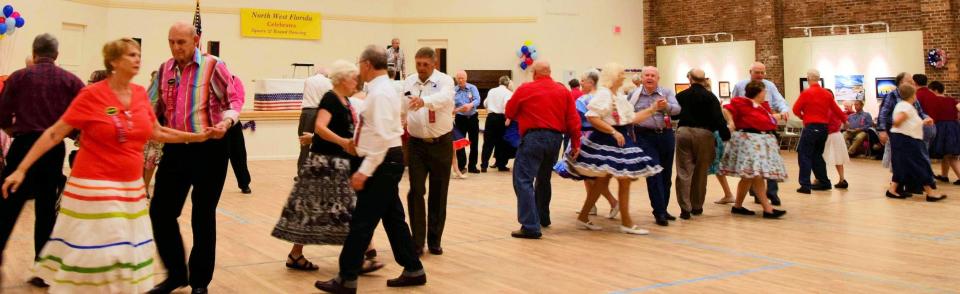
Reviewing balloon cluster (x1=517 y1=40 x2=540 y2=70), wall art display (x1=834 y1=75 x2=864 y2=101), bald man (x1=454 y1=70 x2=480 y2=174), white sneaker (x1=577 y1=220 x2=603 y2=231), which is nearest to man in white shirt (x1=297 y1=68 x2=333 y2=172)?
white sneaker (x1=577 y1=220 x2=603 y2=231)

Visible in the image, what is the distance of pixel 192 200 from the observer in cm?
385

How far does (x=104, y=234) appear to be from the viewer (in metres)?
3.10

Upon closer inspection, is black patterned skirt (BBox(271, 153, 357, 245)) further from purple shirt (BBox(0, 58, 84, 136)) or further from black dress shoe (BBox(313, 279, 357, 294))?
purple shirt (BBox(0, 58, 84, 136))

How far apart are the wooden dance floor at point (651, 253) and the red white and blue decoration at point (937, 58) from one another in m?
7.68

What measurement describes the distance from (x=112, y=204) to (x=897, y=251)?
490 cm

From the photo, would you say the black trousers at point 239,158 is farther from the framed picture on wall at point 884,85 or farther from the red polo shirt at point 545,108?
the framed picture on wall at point 884,85

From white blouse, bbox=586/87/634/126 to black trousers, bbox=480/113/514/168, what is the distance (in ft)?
18.9

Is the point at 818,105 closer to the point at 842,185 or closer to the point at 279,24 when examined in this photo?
the point at 842,185

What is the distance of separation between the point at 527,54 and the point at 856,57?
22.5ft

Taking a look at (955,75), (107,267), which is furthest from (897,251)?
(955,75)

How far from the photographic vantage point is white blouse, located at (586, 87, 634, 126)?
6031mm

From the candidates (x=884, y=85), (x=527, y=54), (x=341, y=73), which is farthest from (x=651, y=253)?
(x=527, y=54)

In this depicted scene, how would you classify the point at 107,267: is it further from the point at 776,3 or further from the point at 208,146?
the point at 776,3

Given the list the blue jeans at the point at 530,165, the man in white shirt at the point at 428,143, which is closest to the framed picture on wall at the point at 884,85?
the blue jeans at the point at 530,165
